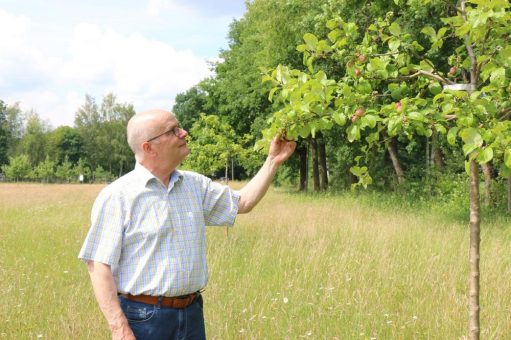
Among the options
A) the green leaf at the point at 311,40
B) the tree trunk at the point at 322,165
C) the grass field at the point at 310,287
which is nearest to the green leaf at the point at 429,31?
the green leaf at the point at 311,40

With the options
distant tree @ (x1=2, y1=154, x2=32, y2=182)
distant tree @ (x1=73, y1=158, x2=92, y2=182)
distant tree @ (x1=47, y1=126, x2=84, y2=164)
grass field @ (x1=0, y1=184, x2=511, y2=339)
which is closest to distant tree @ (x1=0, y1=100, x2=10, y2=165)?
distant tree @ (x1=47, y1=126, x2=84, y2=164)

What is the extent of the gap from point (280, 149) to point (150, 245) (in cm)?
101

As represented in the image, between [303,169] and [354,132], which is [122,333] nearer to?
[354,132]

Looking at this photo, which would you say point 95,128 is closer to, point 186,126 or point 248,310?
point 186,126

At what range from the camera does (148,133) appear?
2627 millimetres

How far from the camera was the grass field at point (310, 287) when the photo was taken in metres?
4.43

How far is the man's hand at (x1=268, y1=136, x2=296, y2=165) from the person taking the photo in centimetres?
299

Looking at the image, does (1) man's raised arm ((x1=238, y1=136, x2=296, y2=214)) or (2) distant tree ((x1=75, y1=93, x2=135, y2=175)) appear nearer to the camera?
(1) man's raised arm ((x1=238, y1=136, x2=296, y2=214))

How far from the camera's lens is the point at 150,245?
8.30 feet

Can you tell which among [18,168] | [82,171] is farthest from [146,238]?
[82,171]

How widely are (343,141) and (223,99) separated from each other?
448 inches

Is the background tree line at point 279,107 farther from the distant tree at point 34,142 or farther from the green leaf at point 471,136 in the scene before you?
the distant tree at point 34,142

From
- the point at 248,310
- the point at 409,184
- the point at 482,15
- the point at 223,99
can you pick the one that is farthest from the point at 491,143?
the point at 223,99

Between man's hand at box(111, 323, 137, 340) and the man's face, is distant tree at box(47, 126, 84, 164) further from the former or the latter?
man's hand at box(111, 323, 137, 340)
